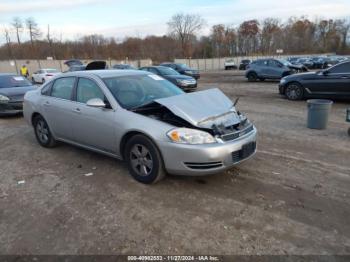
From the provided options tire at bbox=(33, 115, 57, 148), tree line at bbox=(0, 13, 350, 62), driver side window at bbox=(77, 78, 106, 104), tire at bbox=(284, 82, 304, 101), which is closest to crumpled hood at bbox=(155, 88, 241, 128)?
driver side window at bbox=(77, 78, 106, 104)

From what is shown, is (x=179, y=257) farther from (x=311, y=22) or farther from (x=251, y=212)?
(x=311, y=22)

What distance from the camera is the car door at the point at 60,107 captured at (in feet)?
17.4

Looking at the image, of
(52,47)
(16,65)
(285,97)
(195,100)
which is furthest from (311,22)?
(195,100)

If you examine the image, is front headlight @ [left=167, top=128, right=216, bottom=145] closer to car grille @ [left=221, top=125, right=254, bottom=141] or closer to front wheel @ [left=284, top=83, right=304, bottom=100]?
car grille @ [left=221, top=125, right=254, bottom=141]

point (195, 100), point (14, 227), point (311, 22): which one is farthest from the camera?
point (311, 22)

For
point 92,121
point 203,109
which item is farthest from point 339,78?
point 92,121

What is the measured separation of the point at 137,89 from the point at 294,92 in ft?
28.0

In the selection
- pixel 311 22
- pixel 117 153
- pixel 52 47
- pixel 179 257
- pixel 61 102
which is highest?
pixel 311 22

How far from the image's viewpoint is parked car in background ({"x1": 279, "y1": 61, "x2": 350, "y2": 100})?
401 inches

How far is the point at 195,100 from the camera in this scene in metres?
4.43

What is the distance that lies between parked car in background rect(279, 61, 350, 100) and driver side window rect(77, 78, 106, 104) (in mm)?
8606

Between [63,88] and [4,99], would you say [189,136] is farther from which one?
[4,99]

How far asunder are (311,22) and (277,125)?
10300 centimetres

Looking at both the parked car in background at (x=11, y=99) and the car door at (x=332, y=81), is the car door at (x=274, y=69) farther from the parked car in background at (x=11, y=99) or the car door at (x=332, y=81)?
the parked car in background at (x=11, y=99)
